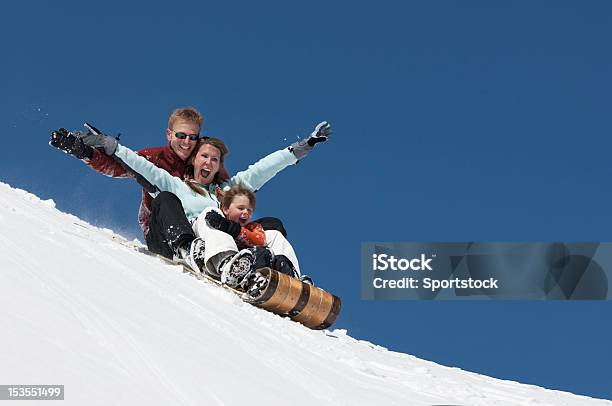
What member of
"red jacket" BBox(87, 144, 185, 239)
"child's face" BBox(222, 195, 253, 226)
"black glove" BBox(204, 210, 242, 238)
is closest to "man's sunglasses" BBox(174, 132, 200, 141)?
"red jacket" BBox(87, 144, 185, 239)

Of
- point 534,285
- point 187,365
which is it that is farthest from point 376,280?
point 187,365

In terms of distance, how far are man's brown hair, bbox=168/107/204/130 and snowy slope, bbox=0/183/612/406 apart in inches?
63.1

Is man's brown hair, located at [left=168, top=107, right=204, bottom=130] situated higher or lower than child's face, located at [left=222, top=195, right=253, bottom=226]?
higher

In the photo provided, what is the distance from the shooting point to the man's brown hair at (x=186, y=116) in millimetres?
8500

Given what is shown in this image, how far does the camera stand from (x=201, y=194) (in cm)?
802

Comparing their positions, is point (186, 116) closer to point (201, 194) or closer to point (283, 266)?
point (201, 194)

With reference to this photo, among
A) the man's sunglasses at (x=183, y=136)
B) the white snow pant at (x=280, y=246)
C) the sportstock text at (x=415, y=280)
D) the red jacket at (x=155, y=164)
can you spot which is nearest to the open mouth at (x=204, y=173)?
the red jacket at (x=155, y=164)

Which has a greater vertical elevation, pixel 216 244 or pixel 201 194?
pixel 201 194

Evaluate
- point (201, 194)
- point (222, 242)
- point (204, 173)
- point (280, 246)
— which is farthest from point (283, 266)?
point (204, 173)

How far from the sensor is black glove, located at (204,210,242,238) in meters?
7.09

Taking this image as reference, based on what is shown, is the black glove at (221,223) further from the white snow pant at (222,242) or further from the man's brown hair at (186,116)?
the man's brown hair at (186,116)

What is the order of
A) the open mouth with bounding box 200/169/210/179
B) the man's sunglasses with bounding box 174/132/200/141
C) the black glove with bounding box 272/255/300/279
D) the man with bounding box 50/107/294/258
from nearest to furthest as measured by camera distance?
the black glove with bounding box 272/255/300/279, the man with bounding box 50/107/294/258, the open mouth with bounding box 200/169/210/179, the man's sunglasses with bounding box 174/132/200/141

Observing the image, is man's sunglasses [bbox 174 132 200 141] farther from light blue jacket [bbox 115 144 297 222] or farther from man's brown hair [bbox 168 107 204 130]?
light blue jacket [bbox 115 144 297 222]

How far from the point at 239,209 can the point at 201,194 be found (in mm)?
720
